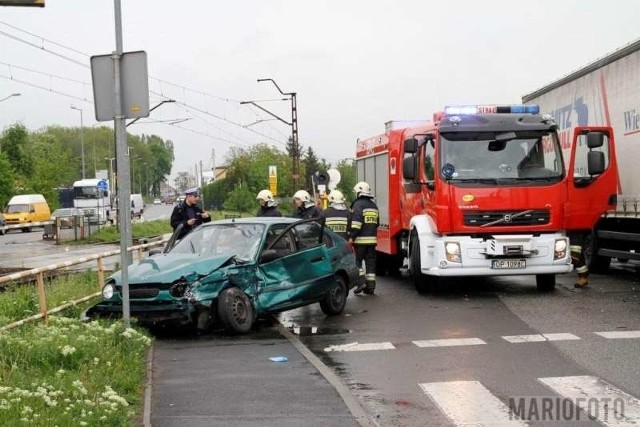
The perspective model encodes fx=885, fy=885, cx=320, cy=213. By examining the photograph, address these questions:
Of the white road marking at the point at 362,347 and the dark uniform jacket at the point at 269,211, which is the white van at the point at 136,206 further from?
the white road marking at the point at 362,347

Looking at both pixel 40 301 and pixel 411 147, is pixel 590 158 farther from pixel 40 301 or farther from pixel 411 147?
pixel 40 301

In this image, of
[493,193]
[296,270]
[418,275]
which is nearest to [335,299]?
[296,270]

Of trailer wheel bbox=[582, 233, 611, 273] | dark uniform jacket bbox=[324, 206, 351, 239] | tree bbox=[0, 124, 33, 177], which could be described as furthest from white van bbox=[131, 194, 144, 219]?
dark uniform jacket bbox=[324, 206, 351, 239]

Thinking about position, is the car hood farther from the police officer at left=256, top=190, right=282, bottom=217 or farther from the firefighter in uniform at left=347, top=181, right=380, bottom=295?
the police officer at left=256, top=190, right=282, bottom=217

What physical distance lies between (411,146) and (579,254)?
319 cm

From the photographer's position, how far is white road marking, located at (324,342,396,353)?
30.9 ft

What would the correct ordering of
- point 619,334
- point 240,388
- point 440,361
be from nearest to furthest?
point 240,388, point 440,361, point 619,334

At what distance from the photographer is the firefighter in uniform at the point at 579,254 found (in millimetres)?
14055

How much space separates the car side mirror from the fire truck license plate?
12.7 ft

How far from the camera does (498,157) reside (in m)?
13.5

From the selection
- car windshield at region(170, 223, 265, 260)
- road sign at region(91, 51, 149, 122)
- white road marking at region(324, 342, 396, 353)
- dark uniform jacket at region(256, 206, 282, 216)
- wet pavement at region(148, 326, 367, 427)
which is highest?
road sign at region(91, 51, 149, 122)

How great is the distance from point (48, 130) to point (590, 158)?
4861 inches

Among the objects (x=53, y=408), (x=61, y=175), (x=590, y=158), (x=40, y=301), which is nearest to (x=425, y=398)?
(x=53, y=408)

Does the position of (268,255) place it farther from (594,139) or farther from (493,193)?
(594,139)
